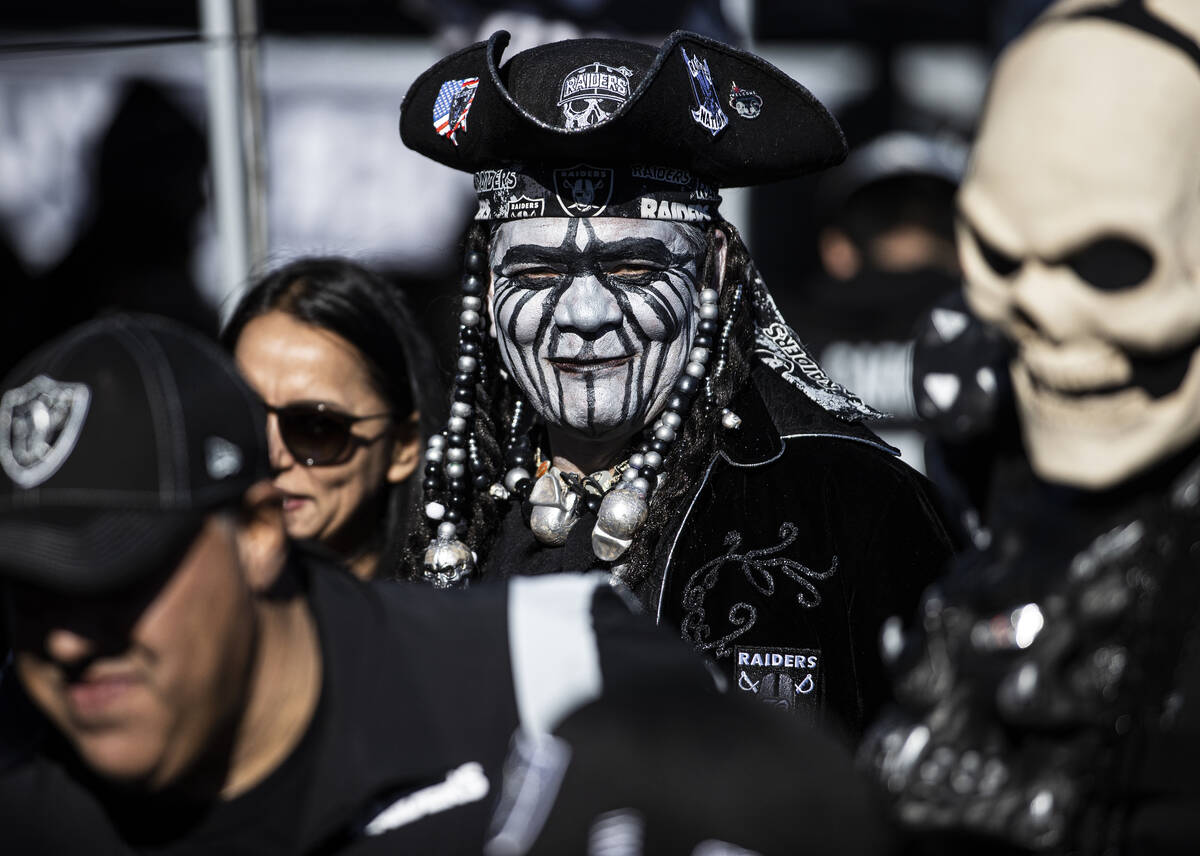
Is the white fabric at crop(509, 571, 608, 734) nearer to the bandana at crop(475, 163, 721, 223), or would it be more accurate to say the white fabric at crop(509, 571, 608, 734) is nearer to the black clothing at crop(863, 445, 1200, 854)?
the black clothing at crop(863, 445, 1200, 854)

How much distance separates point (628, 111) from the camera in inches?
100

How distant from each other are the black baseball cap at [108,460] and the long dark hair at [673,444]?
119cm

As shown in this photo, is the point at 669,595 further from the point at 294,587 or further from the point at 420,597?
the point at 294,587

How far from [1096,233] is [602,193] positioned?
135 cm

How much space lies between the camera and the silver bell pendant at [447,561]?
275 centimetres

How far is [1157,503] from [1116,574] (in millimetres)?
92

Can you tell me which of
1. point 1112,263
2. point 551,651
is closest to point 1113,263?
point 1112,263

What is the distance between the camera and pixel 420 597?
187 cm

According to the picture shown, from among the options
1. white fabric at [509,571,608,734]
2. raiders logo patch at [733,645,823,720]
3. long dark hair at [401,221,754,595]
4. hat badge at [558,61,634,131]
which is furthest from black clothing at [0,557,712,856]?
hat badge at [558,61,634,131]

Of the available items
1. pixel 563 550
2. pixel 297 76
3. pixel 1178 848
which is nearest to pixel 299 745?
pixel 1178 848

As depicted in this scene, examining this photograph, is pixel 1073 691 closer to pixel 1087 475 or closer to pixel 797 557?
pixel 1087 475

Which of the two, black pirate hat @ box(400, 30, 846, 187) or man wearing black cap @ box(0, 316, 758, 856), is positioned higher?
black pirate hat @ box(400, 30, 846, 187)

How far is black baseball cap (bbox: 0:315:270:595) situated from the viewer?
1.47m

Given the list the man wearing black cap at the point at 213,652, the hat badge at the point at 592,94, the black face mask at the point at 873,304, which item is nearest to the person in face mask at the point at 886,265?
the black face mask at the point at 873,304
